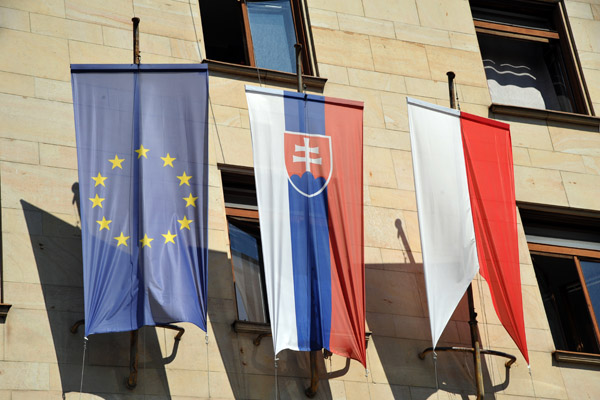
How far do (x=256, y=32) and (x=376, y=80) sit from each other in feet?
6.99

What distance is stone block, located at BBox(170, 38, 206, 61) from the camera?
15901mm

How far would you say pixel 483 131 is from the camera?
1528 centimetres

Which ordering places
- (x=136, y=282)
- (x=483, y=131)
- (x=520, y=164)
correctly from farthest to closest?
(x=520, y=164) → (x=483, y=131) → (x=136, y=282)

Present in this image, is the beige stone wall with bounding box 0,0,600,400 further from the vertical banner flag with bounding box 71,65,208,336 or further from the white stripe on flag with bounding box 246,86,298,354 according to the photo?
the white stripe on flag with bounding box 246,86,298,354

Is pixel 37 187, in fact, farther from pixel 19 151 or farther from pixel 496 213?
pixel 496 213

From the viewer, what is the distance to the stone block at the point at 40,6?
15109 mm

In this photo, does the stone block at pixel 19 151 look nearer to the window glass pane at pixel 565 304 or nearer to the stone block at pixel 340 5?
the stone block at pixel 340 5

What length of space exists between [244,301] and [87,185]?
2767mm

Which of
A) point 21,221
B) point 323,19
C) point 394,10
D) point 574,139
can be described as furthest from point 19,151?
point 574,139

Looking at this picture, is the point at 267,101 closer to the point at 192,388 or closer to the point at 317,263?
the point at 317,263

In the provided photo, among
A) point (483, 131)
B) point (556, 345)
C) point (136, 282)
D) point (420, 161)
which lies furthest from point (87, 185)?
point (556, 345)

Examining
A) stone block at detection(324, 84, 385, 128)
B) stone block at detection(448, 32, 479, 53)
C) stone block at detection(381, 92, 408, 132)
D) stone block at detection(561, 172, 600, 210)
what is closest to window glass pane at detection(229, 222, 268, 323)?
stone block at detection(324, 84, 385, 128)

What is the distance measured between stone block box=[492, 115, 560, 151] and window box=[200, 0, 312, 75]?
11.2ft

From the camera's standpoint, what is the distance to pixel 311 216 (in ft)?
44.2
